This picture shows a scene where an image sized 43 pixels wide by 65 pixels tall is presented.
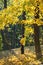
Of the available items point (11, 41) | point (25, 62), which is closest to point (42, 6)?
point (25, 62)

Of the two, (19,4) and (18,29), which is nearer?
(19,4)

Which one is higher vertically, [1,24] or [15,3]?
[15,3]

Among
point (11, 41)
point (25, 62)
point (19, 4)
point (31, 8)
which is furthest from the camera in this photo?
point (11, 41)

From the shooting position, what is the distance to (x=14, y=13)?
1171 centimetres

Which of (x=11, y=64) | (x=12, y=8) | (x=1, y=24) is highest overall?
(x=12, y=8)

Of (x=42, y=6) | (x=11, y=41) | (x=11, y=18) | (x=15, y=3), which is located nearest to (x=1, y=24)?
(x=11, y=18)

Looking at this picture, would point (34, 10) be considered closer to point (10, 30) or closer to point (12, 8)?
point (12, 8)

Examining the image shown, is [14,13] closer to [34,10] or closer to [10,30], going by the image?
[34,10]

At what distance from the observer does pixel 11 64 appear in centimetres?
1711

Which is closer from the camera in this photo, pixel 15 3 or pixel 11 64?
pixel 15 3

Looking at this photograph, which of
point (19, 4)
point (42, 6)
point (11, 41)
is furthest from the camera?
point (11, 41)

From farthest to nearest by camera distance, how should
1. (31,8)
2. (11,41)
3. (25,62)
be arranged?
(11,41) < (25,62) < (31,8)

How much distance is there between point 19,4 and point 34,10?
87 centimetres

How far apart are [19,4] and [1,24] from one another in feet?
4.71
